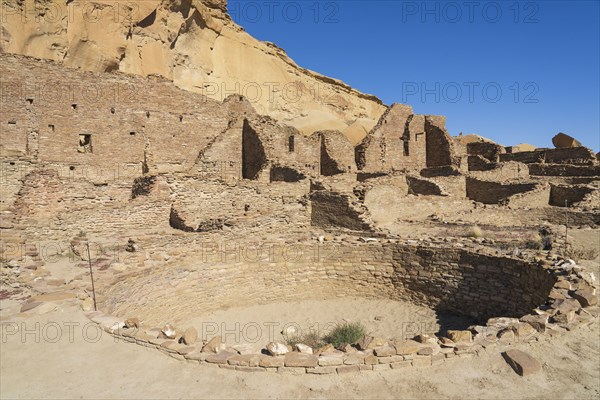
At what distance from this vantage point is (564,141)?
36250 mm

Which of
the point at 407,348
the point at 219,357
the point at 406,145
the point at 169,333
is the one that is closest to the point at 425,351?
the point at 407,348

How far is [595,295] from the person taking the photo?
5723mm

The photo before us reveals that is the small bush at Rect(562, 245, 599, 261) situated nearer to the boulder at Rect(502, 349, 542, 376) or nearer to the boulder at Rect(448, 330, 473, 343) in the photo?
the boulder at Rect(502, 349, 542, 376)

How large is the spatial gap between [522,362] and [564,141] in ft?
128

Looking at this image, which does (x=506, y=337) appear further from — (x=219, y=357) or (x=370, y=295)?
(x=370, y=295)

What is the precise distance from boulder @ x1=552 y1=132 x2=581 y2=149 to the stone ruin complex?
1695 cm

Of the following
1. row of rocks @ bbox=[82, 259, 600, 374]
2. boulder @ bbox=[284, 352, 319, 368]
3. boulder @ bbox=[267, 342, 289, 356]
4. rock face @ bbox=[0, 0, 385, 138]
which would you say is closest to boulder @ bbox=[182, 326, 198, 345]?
row of rocks @ bbox=[82, 259, 600, 374]

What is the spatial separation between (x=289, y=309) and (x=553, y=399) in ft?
17.5

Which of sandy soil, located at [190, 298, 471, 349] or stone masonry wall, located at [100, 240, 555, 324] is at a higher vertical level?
stone masonry wall, located at [100, 240, 555, 324]

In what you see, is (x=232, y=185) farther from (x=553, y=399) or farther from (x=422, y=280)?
(x=553, y=399)

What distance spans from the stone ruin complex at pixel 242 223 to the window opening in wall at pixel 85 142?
16 cm

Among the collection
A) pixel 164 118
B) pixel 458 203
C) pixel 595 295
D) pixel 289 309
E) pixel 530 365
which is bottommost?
pixel 289 309

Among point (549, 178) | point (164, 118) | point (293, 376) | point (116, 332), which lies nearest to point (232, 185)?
point (164, 118)

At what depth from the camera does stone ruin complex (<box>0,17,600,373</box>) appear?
5.31m
